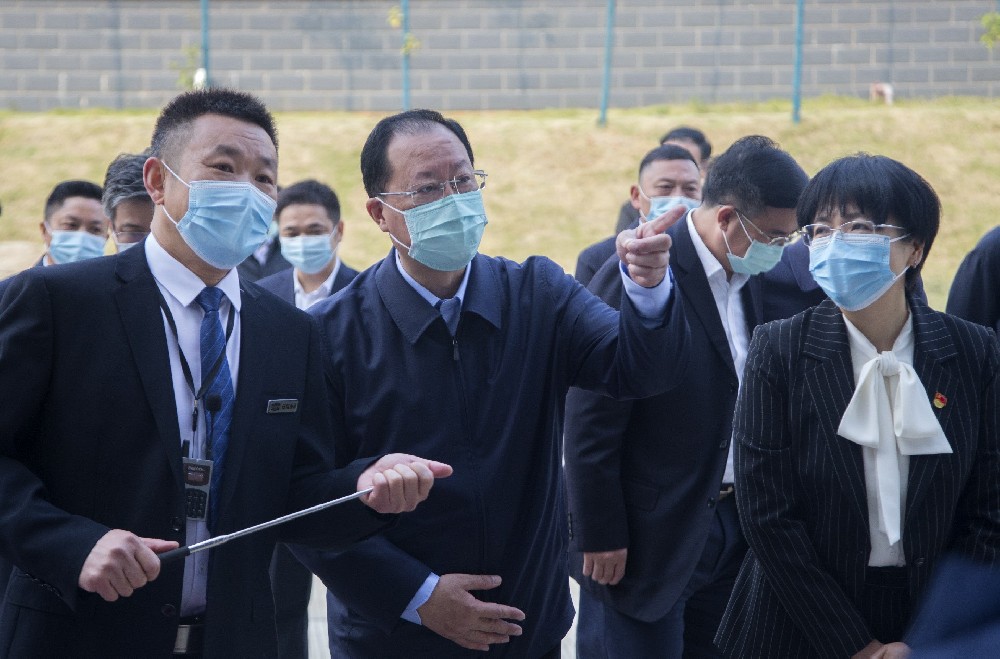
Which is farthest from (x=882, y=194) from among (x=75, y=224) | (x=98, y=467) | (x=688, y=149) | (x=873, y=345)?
(x=688, y=149)

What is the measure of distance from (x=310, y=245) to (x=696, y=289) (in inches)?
99.8

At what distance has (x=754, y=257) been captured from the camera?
3.96 metres

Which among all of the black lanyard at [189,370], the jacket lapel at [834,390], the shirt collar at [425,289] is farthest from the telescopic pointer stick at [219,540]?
the jacket lapel at [834,390]

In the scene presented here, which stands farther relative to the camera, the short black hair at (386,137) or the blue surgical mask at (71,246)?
the blue surgical mask at (71,246)

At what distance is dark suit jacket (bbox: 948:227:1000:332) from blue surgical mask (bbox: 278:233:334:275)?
9.62ft

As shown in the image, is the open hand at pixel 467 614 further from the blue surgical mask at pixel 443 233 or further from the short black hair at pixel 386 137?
the short black hair at pixel 386 137

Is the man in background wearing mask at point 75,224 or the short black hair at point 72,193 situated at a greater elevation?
the short black hair at point 72,193

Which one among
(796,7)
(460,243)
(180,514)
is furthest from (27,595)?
(796,7)

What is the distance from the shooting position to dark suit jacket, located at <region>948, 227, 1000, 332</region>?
4.81m

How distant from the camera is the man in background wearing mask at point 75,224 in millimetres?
5281

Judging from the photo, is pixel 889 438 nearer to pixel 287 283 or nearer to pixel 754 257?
pixel 754 257

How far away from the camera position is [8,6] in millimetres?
15414

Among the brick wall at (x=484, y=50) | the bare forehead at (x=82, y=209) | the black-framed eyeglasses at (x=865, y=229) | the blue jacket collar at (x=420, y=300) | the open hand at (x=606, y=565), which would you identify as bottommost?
the open hand at (x=606, y=565)

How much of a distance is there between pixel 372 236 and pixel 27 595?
1150cm
